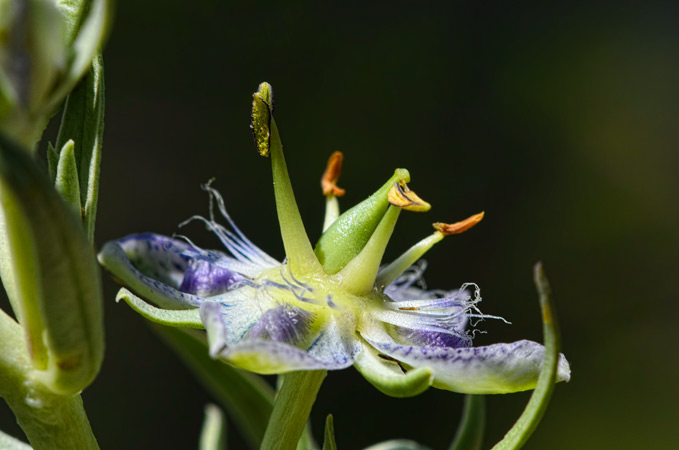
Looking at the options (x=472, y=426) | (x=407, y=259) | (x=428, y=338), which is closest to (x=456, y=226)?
(x=407, y=259)

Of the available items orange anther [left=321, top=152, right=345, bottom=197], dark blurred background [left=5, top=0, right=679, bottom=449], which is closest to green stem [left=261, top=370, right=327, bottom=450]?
orange anther [left=321, top=152, right=345, bottom=197]

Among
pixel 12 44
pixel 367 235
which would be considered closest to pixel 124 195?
pixel 367 235

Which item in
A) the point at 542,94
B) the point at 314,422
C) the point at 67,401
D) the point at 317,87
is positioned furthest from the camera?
the point at 542,94

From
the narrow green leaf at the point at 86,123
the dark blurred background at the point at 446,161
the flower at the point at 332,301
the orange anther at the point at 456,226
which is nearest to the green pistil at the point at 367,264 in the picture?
the flower at the point at 332,301

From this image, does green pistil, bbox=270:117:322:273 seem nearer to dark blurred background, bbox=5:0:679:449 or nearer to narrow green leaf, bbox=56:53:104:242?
narrow green leaf, bbox=56:53:104:242

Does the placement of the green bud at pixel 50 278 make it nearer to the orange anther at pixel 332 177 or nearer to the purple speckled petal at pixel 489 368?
the purple speckled petal at pixel 489 368

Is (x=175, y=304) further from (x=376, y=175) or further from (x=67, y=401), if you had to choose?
(x=376, y=175)
